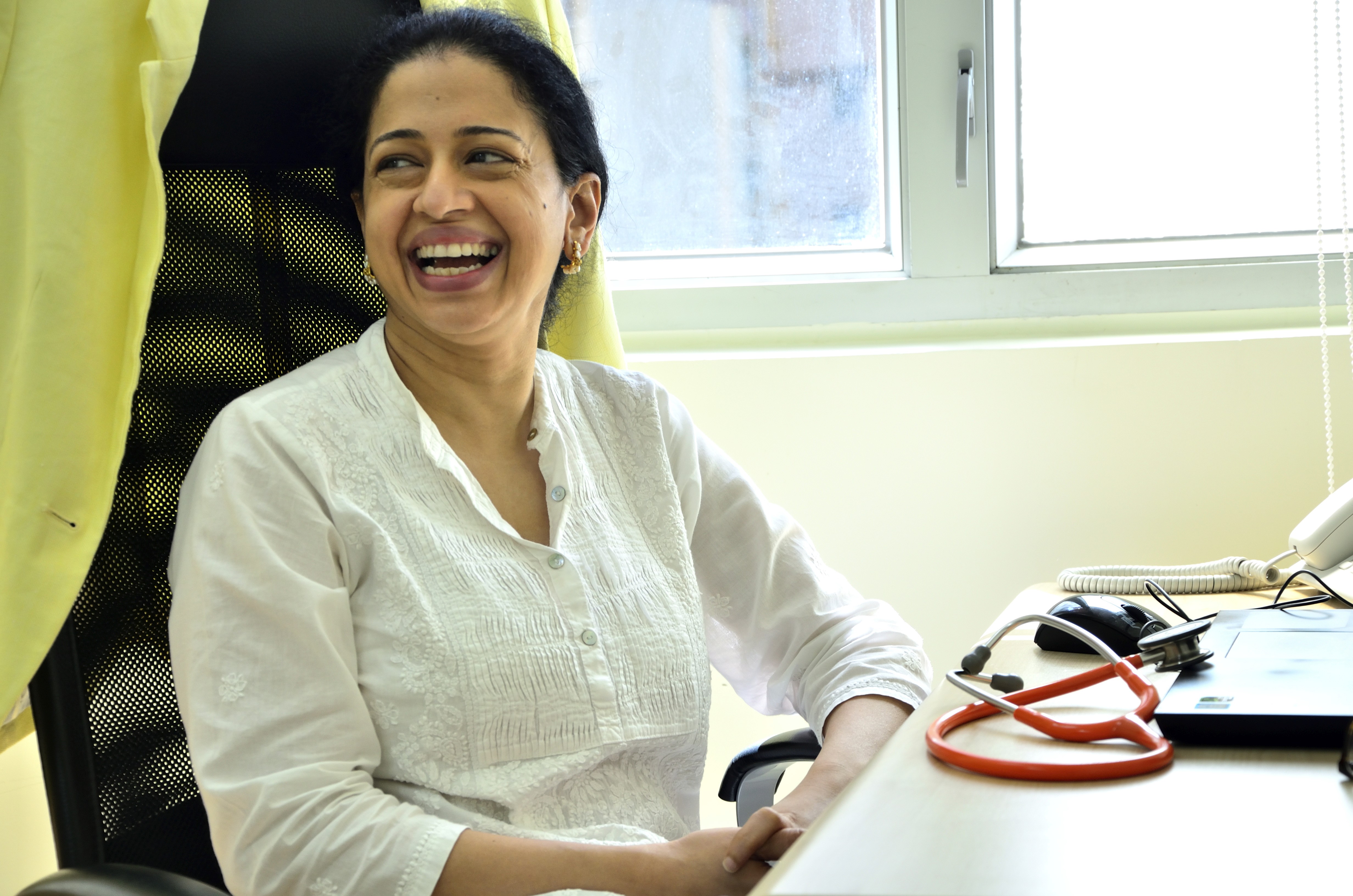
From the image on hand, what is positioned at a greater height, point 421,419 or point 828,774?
point 421,419

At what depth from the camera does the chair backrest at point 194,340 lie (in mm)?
940

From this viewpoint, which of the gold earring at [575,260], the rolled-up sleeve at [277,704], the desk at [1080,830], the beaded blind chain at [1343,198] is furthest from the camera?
the beaded blind chain at [1343,198]

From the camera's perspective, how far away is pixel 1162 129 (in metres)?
1.84

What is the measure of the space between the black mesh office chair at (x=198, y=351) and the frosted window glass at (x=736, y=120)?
843mm

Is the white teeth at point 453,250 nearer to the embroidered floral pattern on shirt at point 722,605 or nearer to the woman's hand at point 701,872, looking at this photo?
the embroidered floral pattern on shirt at point 722,605

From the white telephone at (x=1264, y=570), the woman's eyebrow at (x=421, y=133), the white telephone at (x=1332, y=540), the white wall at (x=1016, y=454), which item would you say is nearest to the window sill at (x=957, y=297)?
the white wall at (x=1016, y=454)

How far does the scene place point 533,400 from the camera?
1.26 metres

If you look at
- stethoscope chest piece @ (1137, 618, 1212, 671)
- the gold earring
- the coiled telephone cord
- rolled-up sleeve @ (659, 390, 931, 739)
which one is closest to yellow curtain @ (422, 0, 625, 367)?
the gold earring

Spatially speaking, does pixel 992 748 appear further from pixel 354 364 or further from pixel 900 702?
pixel 354 364

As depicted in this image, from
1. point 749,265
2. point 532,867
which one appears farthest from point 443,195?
point 749,265

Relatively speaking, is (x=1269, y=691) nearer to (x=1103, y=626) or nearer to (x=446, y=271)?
(x=1103, y=626)

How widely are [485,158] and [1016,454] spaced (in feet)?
3.10

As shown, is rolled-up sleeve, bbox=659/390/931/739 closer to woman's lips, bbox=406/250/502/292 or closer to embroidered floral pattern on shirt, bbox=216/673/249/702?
woman's lips, bbox=406/250/502/292

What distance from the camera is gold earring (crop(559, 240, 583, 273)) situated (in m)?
1.35
